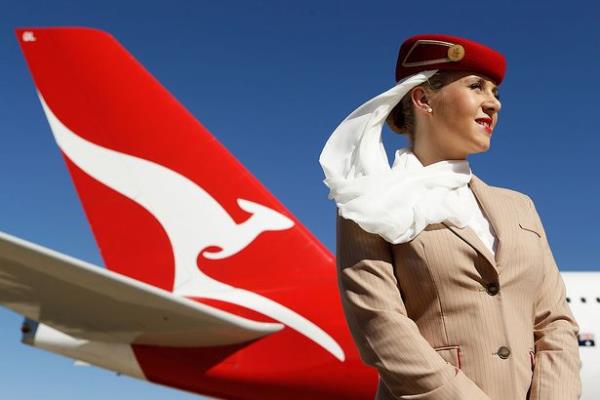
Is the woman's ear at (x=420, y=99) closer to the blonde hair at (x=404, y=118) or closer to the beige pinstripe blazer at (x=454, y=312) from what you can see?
the blonde hair at (x=404, y=118)

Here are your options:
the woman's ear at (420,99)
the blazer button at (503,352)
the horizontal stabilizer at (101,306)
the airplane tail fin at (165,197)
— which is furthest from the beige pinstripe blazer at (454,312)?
the airplane tail fin at (165,197)

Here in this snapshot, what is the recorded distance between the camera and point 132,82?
23.6 feet

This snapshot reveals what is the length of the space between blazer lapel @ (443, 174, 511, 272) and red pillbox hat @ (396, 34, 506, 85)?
1.03 ft

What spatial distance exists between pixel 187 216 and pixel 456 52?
4815mm

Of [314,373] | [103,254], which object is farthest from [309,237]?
[103,254]

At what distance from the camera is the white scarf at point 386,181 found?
1890 millimetres

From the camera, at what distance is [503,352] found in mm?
1890

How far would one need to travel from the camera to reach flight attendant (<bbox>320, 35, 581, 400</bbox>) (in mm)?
1859

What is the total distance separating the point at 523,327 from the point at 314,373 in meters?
3.86

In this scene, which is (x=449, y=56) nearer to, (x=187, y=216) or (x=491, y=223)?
(x=491, y=223)

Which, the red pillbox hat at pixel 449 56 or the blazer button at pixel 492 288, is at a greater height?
the red pillbox hat at pixel 449 56

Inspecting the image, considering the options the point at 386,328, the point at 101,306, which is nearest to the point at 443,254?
the point at 386,328

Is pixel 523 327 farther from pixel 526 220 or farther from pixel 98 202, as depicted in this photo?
pixel 98 202

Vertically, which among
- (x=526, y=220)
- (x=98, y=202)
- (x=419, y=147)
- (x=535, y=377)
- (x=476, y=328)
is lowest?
(x=535, y=377)
